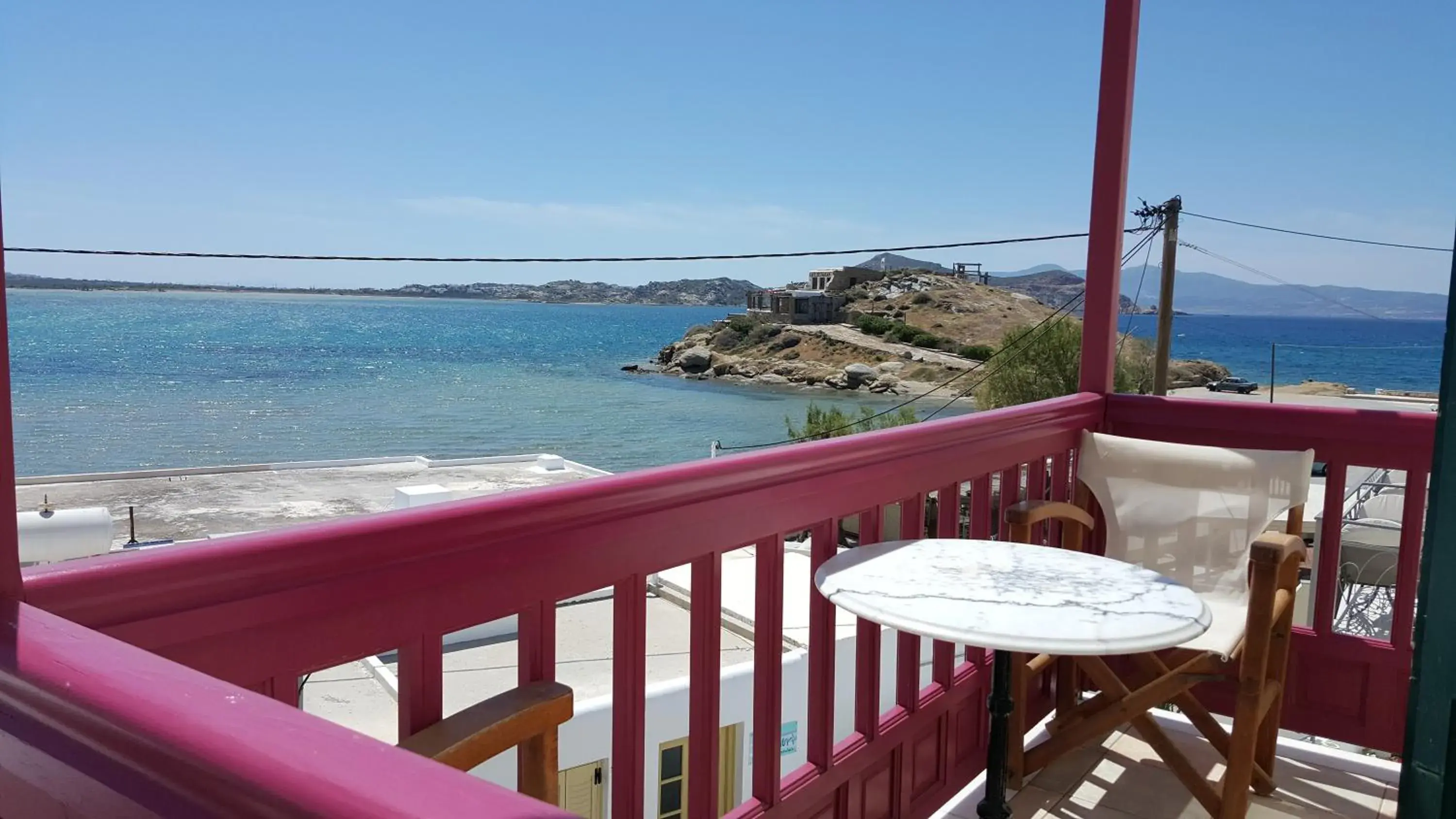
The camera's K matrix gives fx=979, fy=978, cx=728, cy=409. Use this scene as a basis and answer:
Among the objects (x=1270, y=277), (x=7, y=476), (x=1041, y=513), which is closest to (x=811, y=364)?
(x=1270, y=277)

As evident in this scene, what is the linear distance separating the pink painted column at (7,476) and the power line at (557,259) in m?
2.94

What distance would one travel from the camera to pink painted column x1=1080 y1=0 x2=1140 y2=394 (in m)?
3.06

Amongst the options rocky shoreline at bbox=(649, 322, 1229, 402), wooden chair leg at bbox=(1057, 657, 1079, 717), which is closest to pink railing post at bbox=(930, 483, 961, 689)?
wooden chair leg at bbox=(1057, 657, 1079, 717)

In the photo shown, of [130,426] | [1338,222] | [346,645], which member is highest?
[1338,222]

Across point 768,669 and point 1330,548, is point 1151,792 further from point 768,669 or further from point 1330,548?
point 768,669

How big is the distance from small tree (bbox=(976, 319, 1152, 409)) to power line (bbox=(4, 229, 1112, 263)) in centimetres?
1305

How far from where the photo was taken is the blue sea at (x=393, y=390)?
38500 millimetres

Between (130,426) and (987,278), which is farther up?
(987,278)

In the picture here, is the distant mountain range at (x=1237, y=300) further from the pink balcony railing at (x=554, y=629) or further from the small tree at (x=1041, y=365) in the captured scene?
the small tree at (x=1041, y=365)

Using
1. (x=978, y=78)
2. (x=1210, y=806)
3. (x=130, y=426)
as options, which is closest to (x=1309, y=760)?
(x=1210, y=806)

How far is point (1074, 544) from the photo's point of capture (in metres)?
2.93

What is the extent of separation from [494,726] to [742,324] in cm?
5864

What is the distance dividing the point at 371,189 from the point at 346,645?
7018 centimetres

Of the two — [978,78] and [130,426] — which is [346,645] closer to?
[978,78]
